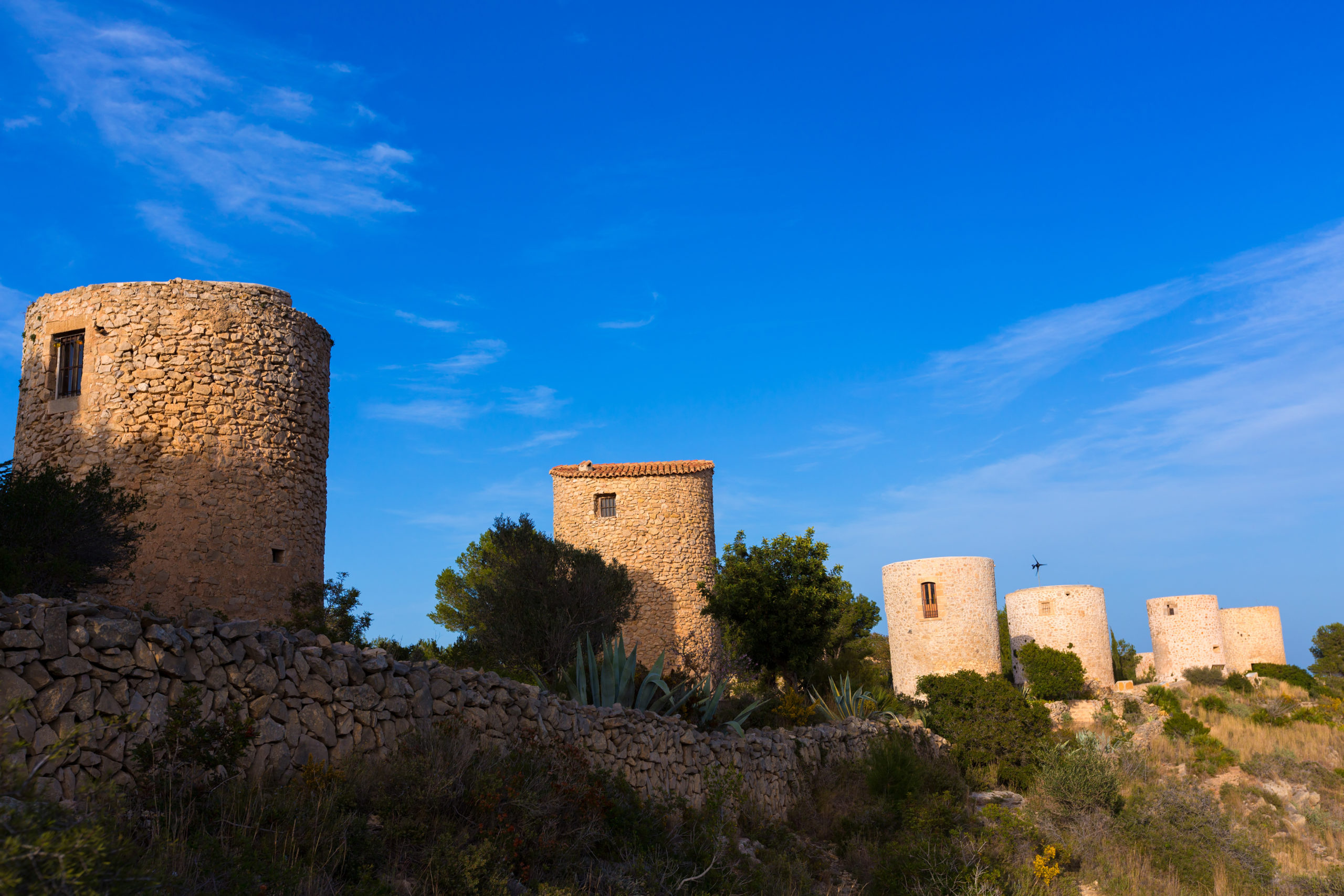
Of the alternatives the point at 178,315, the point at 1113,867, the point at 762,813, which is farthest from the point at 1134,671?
the point at 178,315

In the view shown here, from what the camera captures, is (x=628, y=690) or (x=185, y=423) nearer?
(x=628, y=690)

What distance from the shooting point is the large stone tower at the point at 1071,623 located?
2595 cm

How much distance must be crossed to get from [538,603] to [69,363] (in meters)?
8.78

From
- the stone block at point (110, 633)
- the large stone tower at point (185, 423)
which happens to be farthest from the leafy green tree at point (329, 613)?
the stone block at point (110, 633)

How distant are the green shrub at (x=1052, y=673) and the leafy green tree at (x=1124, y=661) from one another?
8736 mm

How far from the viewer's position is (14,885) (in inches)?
105

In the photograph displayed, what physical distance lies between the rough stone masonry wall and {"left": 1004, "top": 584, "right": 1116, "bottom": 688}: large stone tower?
20083 millimetres

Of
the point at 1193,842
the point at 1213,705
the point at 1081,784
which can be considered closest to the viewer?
the point at 1193,842

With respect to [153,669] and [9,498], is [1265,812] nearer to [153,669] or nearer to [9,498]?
[153,669]

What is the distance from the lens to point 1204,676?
30531 millimetres

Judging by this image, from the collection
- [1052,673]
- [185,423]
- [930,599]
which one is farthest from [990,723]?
[185,423]

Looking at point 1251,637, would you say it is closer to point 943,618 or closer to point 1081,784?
point 943,618

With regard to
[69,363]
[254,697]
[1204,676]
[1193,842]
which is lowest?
[1193,842]

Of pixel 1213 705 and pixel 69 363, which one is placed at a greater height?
pixel 69 363
